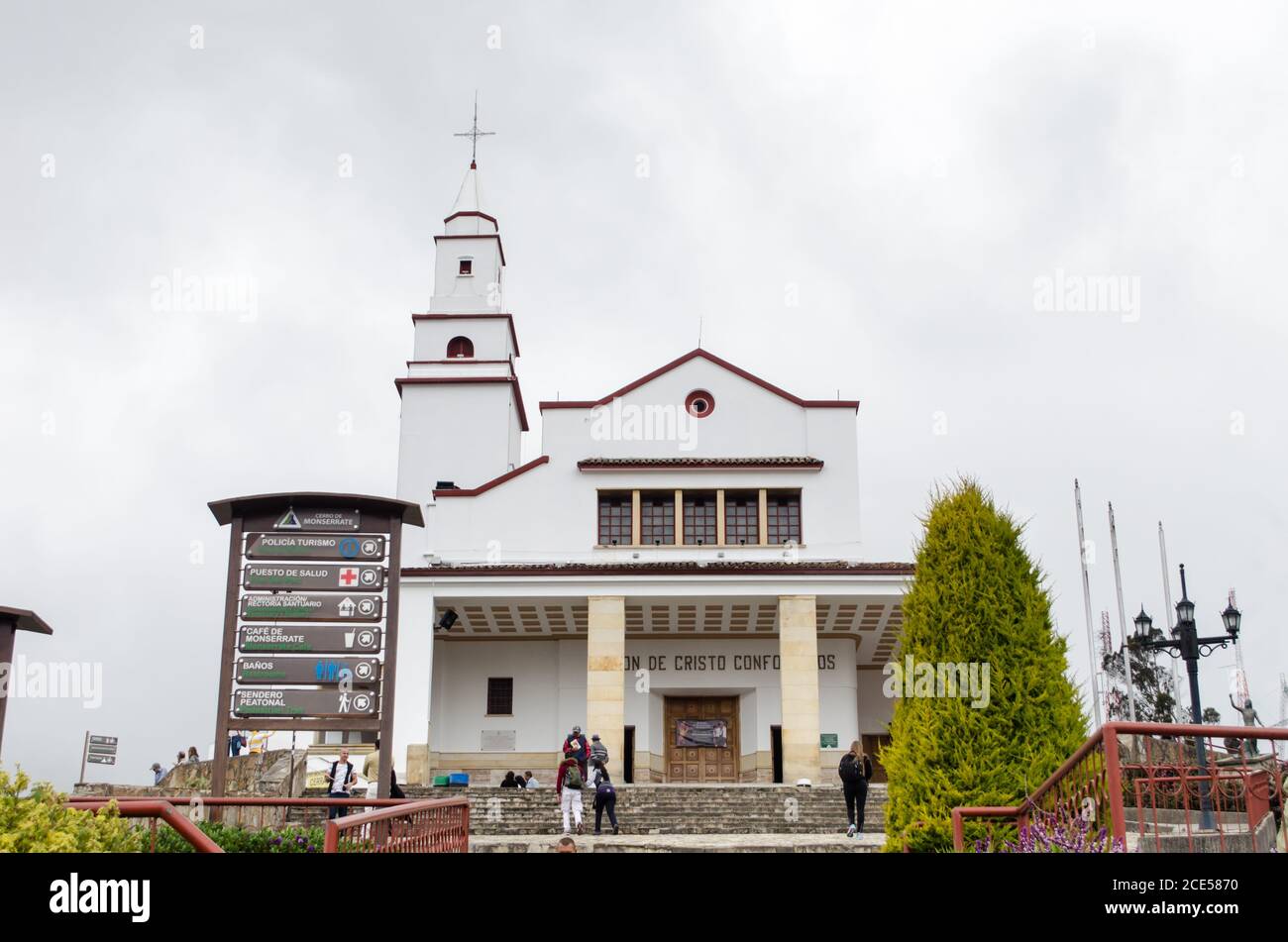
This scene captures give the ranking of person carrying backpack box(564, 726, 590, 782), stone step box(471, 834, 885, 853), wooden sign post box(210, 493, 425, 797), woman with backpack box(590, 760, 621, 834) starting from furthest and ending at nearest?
1. person carrying backpack box(564, 726, 590, 782)
2. woman with backpack box(590, 760, 621, 834)
3. stone step box(471, 834, 885, 853)
4. wooden sign post box(210, 493, 425, 797)

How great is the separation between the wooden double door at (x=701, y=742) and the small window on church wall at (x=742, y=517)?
4.05 metres

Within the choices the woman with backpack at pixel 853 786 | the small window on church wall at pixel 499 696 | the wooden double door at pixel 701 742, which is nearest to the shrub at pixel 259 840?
the woman with backpack at pixel 853 786

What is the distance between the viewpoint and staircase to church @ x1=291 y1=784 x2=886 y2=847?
20672mm

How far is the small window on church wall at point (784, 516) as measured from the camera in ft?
100

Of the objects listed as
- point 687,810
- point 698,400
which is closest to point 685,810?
point 687,810

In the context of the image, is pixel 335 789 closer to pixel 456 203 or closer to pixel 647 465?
pixel 647 465

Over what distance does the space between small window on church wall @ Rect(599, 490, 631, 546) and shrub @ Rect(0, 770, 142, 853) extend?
969 inches

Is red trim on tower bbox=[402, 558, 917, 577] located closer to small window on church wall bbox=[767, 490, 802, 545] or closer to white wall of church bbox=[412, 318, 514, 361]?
small window on church wall bbox=[767, 490, 802, 545]

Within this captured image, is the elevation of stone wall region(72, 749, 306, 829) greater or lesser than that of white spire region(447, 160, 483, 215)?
lesser

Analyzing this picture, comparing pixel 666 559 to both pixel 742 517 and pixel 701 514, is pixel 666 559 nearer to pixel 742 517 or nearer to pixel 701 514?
pixel 701 514

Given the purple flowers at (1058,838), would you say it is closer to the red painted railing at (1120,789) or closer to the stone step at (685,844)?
the red painted railing at (1120,789)

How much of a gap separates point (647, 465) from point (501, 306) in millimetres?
9570

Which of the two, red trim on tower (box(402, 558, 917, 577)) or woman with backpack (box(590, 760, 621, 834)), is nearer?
woman with backpack (box(590, 760, 621, 834))

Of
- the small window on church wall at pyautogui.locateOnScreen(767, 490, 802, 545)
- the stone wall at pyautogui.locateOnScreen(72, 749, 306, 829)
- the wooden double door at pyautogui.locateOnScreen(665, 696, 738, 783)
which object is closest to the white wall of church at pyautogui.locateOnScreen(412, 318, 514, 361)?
the small window on church wall at pyautogui.locateOnScreen(767, 490, 802, 545)
